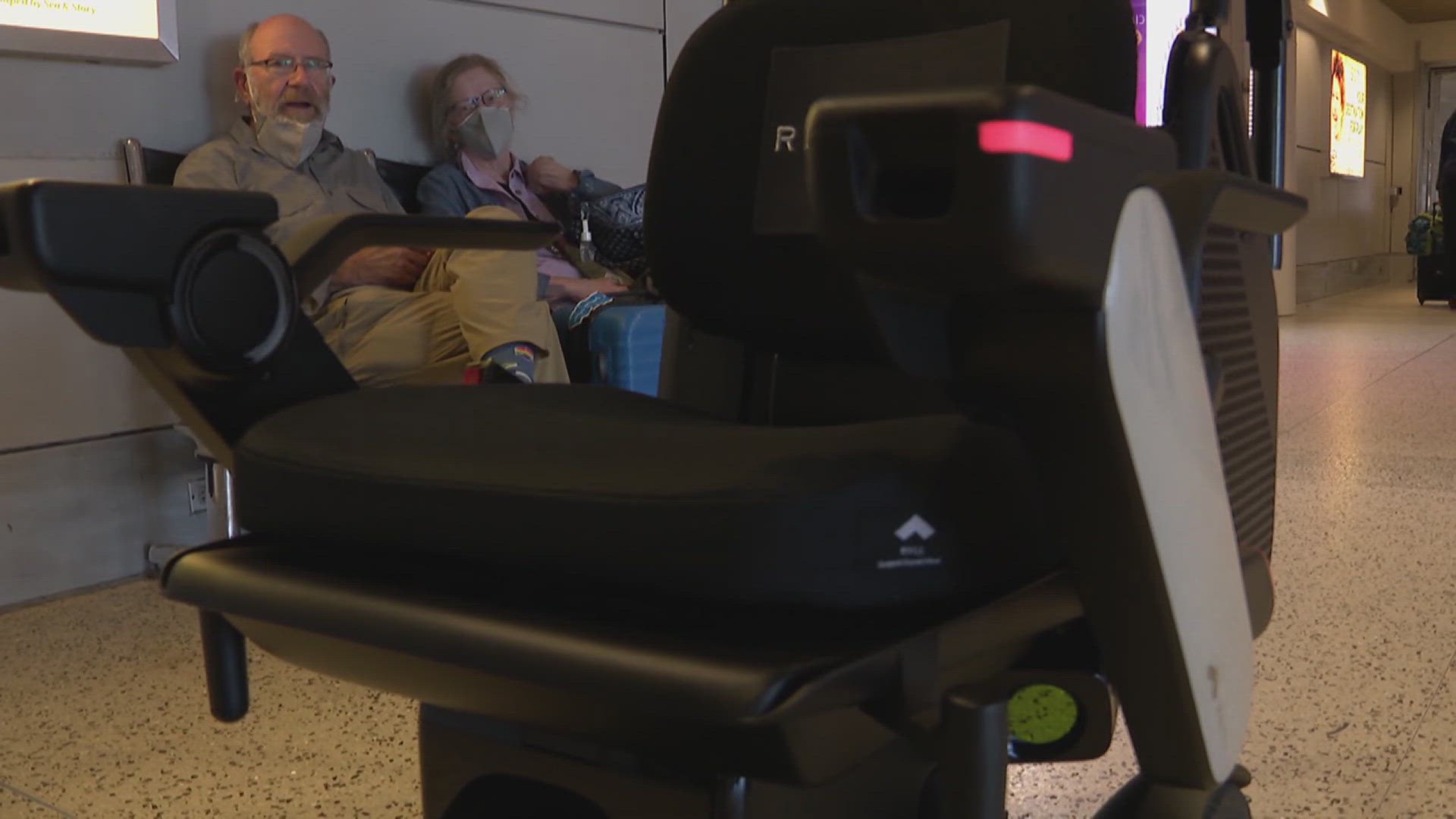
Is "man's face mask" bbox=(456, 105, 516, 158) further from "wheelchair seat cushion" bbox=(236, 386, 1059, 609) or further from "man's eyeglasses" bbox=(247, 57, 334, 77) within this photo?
"wheelchair seat cushion" bbox=(236, 386, 1059, 609)

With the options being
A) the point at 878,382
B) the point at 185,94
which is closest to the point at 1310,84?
the point at 185,94

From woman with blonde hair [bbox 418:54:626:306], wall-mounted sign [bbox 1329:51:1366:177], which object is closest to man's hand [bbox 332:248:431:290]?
woman with blonde hair [bbox 418:54:626:306]

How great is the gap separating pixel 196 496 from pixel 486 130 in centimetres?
90

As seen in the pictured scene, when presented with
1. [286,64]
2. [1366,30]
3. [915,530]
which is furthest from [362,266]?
[1366,30]

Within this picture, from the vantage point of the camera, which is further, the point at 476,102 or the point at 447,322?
the point at 476,102

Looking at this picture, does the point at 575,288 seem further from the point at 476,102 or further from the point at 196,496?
the point at 196,496

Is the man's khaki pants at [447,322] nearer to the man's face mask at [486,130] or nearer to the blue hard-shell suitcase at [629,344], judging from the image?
the blue hard-shell suitcase at [629,344]

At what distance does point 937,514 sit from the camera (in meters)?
0.57

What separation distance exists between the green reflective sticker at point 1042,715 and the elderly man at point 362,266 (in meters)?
1.41

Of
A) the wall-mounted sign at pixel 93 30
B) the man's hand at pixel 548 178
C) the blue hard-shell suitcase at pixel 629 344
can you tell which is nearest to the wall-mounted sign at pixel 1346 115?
the man's hand at pixel 548 178

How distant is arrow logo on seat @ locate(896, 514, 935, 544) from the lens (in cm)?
56

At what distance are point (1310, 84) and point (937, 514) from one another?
1006 cm

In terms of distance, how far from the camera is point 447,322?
226 centimetres

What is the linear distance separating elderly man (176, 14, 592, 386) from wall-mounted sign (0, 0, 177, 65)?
14 cm
